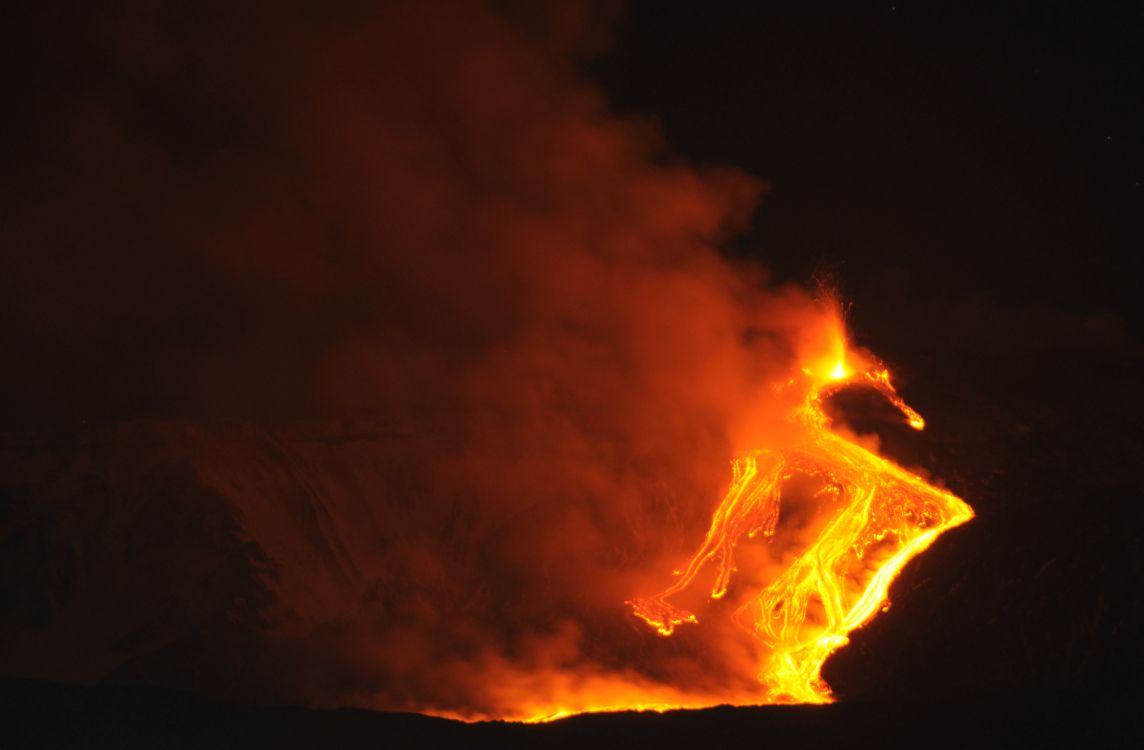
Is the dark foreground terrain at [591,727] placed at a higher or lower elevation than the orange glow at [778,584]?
lower

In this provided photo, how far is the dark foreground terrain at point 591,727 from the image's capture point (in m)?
23.7

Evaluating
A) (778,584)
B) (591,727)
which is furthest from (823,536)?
(591,727)

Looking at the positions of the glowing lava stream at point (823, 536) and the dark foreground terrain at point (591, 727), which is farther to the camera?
the glowing lava stream at point (823, 536)

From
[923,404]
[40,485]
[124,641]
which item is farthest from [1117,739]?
[40,485]

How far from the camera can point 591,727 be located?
26359mm

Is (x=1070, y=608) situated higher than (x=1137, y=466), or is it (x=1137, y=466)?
(x=1137, y=466)

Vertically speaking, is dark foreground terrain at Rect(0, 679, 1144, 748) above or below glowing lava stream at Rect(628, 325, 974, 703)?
below

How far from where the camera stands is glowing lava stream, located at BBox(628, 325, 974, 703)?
29.5 metres

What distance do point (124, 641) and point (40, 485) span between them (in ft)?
38.4

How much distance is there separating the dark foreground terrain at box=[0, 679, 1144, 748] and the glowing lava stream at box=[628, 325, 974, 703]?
7.79ft

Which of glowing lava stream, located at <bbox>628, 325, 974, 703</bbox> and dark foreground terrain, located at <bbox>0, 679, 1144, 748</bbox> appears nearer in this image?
dark foreground terrain, located at <bbox>0, 679, 1144, 748</bbox>

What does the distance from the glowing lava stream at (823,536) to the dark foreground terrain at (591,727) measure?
238 cm

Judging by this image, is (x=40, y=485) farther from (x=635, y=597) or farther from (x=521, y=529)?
(x=635, y=597)

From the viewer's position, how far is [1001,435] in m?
37.6
